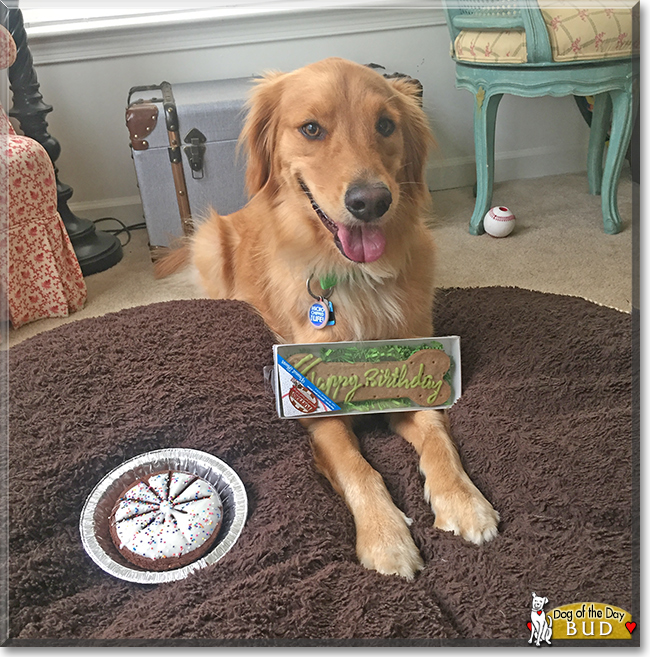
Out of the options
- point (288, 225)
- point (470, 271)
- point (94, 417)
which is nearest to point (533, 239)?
point (470, 271)

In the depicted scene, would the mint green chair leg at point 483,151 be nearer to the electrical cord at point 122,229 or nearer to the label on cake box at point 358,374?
the label on cake box at point 358,374

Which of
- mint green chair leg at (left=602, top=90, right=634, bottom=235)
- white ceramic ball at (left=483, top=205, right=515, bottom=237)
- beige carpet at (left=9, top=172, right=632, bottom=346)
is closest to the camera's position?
beige carpet at (left=9, top=172, right=632, bottom=346)

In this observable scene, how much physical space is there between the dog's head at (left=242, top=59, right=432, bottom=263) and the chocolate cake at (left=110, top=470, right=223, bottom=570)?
555mm

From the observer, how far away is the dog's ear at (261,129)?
4.05 feet

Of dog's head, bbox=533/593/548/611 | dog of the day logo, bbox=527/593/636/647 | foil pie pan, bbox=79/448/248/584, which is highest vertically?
foil pie pan, bbox=79/448/248/584

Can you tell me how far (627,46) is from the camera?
1790 mm

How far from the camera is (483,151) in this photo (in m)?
2.09

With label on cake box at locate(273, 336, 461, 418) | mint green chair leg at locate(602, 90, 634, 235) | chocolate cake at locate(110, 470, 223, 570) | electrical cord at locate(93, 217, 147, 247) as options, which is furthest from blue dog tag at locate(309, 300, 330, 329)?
mint green chair leg at locate(602, 90, 634, 235)

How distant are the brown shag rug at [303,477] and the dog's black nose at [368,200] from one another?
47cm

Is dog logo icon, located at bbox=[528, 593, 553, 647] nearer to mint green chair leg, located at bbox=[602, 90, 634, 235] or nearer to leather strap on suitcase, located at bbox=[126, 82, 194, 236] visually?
leather strap on suitcase, located at bbox=[126, 82, 194, 236]

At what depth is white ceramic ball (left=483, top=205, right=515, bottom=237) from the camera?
87.2 inches

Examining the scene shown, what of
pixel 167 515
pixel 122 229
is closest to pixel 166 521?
pixel 167 515

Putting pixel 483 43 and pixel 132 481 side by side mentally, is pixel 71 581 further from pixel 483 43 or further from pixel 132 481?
pixel 483 43

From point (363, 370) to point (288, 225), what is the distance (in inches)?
15.2
